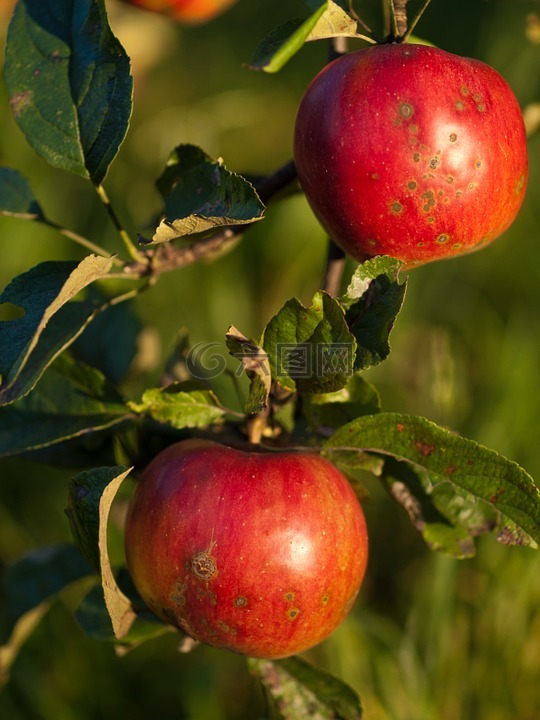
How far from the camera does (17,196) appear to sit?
0.56m

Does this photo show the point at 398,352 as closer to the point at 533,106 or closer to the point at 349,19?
the point at 533,106

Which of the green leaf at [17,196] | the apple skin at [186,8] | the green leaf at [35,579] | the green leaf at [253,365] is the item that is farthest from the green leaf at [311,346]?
the apple skin at [186,8]

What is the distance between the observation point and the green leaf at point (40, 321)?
0.41m

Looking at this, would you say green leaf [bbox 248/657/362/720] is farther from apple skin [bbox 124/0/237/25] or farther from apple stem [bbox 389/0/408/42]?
apple skin [bbox 124/0/237/25]

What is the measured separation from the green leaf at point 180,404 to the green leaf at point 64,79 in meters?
0.15

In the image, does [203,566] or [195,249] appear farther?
[195,249]

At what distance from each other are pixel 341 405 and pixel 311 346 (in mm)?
85

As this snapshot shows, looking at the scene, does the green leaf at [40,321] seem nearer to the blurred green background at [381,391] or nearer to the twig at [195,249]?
the twig at [195,249]

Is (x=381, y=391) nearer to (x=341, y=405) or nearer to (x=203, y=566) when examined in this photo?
(x=341, y=405)

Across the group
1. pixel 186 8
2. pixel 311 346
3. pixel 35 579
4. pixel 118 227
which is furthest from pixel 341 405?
pixel 186 8

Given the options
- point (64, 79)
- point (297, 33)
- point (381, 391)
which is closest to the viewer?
point (297, 33)

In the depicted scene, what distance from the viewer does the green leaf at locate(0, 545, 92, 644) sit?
67cm

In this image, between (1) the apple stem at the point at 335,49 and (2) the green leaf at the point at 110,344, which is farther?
(2) the green leaf at the point at 110,344

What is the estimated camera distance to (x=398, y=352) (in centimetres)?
162
